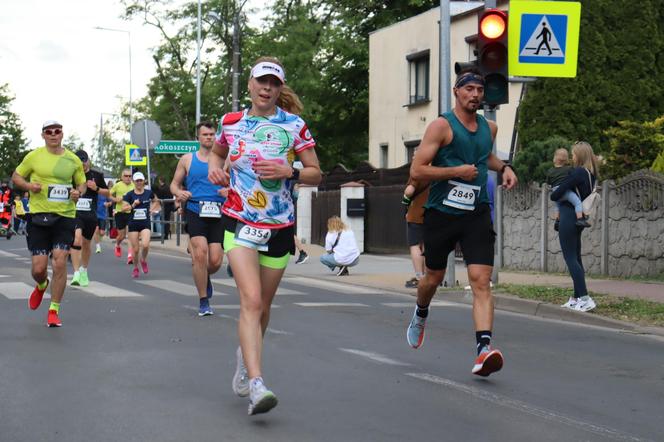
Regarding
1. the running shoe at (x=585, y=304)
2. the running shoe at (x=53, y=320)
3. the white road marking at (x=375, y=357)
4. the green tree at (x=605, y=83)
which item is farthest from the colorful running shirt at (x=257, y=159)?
the green tree at (x=605, y=83)

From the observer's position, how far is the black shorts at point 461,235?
307 inches

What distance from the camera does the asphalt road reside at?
19.8ft

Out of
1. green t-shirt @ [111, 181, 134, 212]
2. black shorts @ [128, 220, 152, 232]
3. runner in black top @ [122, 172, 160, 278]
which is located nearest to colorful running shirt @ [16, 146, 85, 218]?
runner in black top @ [122, 172, 160, 278]

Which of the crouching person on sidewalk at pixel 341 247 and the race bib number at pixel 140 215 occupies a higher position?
the race bib number at pixel 140 215

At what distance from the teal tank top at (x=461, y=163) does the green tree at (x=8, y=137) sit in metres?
85.5

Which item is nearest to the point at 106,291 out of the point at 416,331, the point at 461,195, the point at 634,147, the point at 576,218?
the point at 576,218

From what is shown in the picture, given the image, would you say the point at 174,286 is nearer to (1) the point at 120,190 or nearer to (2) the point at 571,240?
(2) the point at 571,240

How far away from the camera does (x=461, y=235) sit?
791 cm

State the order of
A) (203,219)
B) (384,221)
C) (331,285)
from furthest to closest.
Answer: (384,221) < (331,285) < (203,219)

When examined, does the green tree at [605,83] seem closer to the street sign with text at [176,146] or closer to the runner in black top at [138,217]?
the runner in black top at [138,217]

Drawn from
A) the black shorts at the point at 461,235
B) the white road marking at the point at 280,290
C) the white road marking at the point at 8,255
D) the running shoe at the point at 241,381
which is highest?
the black shorts at the point at 461,235

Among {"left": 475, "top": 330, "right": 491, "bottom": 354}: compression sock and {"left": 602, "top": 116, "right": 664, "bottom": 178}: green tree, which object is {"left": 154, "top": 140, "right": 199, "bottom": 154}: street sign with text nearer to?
{"left": 602, "top": 116, "right": 664, "bottom": 178}: green tree

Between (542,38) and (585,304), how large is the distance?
336cm

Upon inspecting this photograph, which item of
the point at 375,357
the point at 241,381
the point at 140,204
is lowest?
the point at 375,357
